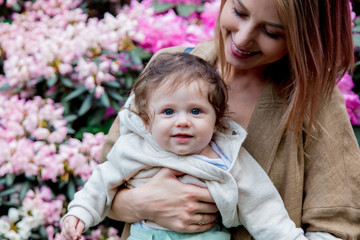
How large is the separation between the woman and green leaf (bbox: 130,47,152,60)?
34.2 inches

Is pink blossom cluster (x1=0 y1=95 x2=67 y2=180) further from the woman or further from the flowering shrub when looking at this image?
the woman

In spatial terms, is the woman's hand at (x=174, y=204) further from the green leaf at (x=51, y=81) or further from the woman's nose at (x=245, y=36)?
the green leaf at (x=51, y=81)

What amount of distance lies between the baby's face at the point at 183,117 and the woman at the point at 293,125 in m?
0.16

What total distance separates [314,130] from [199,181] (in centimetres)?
45

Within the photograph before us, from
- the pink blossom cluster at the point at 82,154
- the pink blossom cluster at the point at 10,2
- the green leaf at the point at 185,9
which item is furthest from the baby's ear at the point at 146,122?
the pink blossom cluster at the point at 10,2

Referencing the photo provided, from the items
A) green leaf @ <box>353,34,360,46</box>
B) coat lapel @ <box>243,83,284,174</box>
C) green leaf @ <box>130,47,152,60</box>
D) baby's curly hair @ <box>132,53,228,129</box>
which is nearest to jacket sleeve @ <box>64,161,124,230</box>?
baby's curly hair @ <box>132,53,228,129</box>

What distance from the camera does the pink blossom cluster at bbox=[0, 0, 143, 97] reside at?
266cm

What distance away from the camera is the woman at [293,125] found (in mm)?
1648

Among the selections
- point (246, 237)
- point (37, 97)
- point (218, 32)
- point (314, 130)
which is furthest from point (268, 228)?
point (37, 97)

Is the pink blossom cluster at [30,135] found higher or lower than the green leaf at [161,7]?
lower

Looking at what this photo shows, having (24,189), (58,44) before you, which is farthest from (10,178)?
(58,44)

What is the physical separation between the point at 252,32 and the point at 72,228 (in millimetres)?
883

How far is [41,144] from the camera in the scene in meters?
2.52

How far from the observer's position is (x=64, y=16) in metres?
3.09
